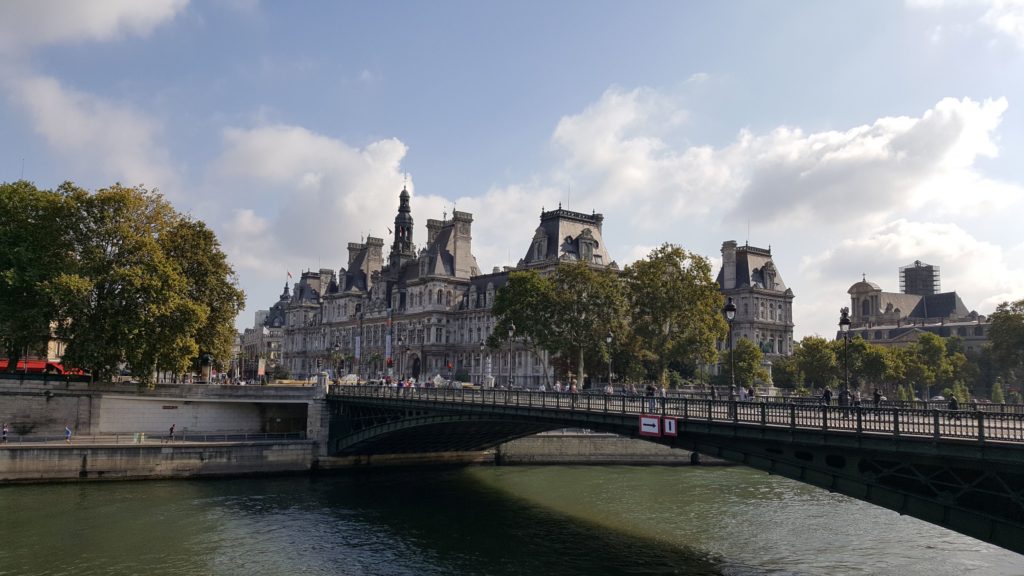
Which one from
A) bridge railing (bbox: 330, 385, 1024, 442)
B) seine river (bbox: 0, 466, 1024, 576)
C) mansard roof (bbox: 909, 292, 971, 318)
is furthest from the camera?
mansard roof (bbox: 909, 292, 971, 318)

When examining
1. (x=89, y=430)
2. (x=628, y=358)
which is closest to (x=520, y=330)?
(x=628, y=358)

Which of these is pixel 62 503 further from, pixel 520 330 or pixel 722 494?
pixel 520 330

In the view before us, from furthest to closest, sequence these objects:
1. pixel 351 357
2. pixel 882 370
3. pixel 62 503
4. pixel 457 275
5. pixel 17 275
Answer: pixel 351 357
pixel 457 275
pixel 882 370
pixel 17 275
pixel 62 503

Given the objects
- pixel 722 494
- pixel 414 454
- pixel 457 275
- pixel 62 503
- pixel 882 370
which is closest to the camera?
pixel 62 503

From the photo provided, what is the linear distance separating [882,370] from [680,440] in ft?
256

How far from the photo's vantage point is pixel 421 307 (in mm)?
131375

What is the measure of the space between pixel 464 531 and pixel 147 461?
23.5 meters

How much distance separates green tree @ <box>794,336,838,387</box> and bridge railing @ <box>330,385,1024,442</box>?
65.3 m

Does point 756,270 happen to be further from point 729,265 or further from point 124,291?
point 124,291

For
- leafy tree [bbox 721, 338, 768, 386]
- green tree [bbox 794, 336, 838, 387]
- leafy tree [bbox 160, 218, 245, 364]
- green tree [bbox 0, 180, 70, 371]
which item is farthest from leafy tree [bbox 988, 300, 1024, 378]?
green tree [bbox 0, 180, 70, 371]

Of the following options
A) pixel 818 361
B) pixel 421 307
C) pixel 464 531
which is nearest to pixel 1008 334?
pixel 818 361

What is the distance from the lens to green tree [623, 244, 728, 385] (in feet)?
252

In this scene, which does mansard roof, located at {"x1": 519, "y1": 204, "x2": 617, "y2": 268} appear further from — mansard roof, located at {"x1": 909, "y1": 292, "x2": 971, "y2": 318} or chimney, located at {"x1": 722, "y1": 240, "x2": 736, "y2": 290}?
mansard roof, located at {"x1": 909, "y1": 292, "x2": 971, "y2": 318}

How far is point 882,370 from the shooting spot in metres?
99.1
